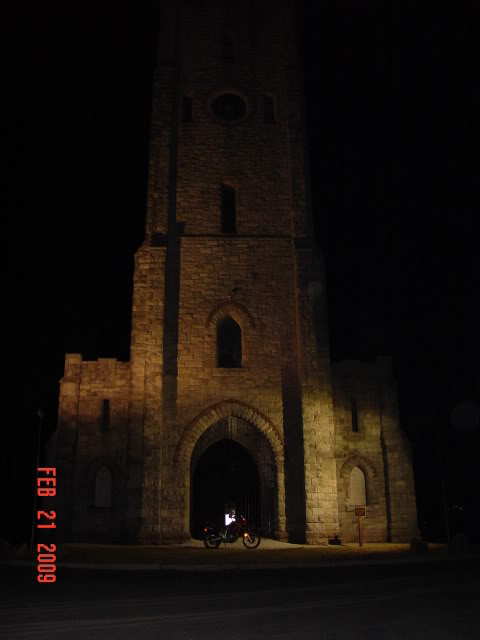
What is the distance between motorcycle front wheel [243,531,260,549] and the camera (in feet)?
55.6

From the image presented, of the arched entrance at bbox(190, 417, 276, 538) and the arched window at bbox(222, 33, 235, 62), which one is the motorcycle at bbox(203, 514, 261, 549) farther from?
the arched window at bbox(222, 33, 235, 62)

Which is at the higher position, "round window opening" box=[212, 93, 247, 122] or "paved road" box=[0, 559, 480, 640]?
"round window opening" box=[212, 93, 247, 122]

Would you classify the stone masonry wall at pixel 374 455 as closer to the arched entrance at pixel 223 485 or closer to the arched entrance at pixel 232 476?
the arched entrance at pixel 232 476

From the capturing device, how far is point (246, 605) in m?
7.19

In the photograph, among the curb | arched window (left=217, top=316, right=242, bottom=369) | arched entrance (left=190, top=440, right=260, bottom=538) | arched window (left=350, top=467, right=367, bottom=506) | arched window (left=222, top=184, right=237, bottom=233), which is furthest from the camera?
arched window (left=222, top=184, right=237, bottom=233)

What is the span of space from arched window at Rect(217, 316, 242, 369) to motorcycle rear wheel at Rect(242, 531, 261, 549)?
5.70 meters

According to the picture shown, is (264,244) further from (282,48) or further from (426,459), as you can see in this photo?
(426,459)

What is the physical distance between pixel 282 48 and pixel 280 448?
16.2m

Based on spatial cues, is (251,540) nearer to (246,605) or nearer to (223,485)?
(223,485)

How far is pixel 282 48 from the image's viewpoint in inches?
954

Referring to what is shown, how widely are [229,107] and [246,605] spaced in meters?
20.0

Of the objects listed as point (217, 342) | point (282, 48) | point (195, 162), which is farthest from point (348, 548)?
point (282, 48)

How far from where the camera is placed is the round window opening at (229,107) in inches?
908

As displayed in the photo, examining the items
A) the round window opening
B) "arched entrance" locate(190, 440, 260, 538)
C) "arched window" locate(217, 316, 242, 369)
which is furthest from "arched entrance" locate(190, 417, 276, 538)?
the round window opening
